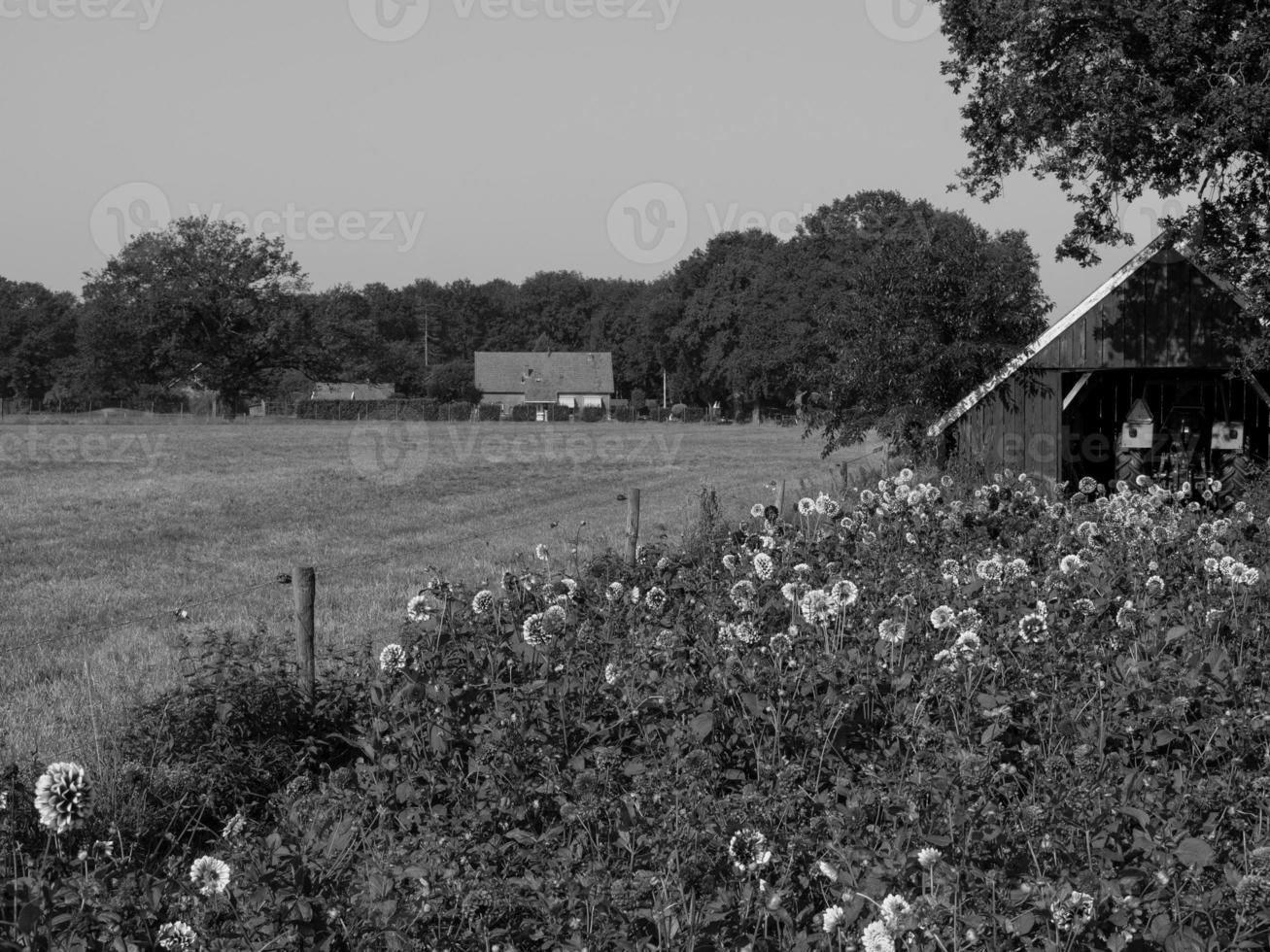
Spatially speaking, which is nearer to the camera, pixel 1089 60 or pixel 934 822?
pixel 934 822

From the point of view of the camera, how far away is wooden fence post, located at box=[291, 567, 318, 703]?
269 inches

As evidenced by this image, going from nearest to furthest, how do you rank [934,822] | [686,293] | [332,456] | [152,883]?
[152,883] → [934,822] → [332,456] → [686,293]

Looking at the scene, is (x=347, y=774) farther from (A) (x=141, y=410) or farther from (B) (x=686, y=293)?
(B) (x=686, y=293)

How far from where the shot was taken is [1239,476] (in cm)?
1641

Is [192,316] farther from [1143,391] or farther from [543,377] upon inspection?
[1143,391]

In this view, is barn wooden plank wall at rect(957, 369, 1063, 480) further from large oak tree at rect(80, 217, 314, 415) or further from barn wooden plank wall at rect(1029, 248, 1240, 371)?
large oak tree at rect(80, 217, 314, 415)

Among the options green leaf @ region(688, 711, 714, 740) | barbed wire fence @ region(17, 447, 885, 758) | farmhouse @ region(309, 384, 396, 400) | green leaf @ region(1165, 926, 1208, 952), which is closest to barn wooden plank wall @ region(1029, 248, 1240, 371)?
barbed wire fence @ region(17, 447, 885, 758)

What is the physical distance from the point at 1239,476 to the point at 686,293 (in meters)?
91.0

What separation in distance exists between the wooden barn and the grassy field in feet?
10.1

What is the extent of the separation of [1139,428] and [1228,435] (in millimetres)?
1422

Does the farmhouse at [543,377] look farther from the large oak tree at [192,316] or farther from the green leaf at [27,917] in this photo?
the green leaf at [27,917]

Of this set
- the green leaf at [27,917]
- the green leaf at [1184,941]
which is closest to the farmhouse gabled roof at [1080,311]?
the green leaf at [1184,941]

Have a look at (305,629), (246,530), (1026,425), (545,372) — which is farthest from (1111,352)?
(545,372)

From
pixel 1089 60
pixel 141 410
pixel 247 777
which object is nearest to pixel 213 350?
pixel 141 410
